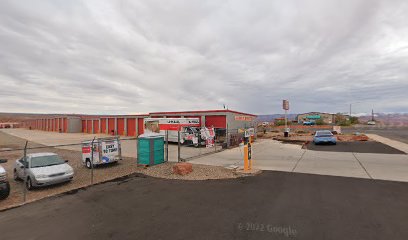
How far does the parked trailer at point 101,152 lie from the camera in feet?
42.3

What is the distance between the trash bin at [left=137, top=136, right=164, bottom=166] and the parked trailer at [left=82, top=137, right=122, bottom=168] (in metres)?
1.94

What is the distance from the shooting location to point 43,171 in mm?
9117

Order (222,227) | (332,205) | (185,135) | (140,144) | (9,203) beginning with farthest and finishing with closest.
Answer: (185,135), (140,144), (9,203), (332,205), (222,227)

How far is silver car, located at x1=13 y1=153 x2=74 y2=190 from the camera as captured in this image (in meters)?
8.84

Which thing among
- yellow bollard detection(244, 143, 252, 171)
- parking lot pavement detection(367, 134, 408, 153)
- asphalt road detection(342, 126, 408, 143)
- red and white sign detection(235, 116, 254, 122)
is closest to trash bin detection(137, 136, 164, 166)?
yellow bollard detection(244, 143, 252, 171)

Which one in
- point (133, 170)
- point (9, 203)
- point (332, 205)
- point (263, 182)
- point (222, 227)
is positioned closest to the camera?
point (222, 227)

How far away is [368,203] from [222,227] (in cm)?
473

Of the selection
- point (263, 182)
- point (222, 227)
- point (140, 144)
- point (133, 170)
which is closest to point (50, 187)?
point (133, 170)

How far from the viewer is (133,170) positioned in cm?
1192

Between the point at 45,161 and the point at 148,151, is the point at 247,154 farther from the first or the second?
the point at 45,161

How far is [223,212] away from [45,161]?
896cm

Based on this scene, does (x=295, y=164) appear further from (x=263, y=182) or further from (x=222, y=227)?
(x=222, y=227)

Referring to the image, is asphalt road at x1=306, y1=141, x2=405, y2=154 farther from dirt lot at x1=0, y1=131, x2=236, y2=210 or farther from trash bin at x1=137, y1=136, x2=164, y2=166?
trash bin at x1=137, y1=136, x2=164, y2=166

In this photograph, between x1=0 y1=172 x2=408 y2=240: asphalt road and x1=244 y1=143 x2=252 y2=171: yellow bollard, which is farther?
x1=244 y1=143 x2=252 y2=171: yellow bollard
